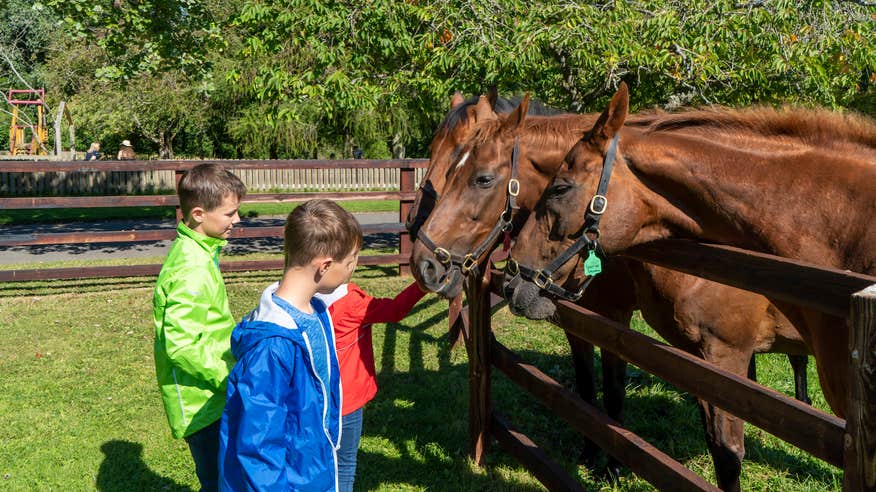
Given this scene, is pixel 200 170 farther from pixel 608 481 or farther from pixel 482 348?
pixel 608 481

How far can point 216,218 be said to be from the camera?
9.22 ft

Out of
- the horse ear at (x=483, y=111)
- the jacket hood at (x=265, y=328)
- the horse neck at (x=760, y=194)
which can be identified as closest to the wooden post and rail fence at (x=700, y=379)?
the horse neck at (x=760, y=194)

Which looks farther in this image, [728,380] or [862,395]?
[728,380]

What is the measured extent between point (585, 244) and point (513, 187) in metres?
0.65

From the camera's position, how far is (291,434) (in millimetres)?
2074

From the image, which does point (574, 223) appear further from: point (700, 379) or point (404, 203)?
point (404, 203)

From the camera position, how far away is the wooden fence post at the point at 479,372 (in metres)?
4.25

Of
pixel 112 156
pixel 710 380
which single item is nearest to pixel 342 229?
pixel 710 380

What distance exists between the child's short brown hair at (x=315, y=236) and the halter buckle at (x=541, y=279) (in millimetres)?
799

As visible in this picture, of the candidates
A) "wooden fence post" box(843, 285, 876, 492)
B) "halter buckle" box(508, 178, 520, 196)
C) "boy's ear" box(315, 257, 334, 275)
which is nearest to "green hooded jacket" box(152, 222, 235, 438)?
"boy's ear" box(315, 257, 334, 275)

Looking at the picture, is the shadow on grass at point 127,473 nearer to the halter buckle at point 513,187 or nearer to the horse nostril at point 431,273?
the horse nostril at point 431,273

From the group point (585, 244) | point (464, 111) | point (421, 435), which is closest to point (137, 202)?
point (421, 435)

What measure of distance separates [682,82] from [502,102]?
4137 mm

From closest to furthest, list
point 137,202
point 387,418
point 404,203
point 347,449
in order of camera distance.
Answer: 1. point 347,449
2. point 387,418
3. point 137,202
4. point 404,203
